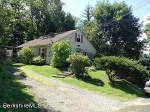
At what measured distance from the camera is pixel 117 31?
41500mm

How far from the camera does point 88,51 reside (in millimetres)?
38906

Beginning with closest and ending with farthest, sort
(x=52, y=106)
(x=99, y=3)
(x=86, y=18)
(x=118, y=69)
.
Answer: (x=52, y=106), (x=118, y=69), (x=99, y=3), (x=86, y=18)

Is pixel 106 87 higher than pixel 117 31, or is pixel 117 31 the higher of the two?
pixel 117 31

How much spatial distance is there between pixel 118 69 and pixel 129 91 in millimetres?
2312

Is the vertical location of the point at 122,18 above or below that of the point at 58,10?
below

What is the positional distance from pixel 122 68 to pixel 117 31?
2171 centimetres

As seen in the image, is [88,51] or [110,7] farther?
[110,7]

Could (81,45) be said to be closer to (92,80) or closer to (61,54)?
(61,54)

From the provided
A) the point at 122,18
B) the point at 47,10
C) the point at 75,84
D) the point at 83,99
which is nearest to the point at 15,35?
the point at 47,10

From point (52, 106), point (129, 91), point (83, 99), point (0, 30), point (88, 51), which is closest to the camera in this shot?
point (52, 106)

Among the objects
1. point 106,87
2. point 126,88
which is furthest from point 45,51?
point 126,88

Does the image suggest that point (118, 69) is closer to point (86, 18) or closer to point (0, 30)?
point (0, 30)

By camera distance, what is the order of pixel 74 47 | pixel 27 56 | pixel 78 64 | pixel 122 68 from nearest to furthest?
pixel 122 68 < pixel 78 64 < pixel 27 56 < pixel 74 47

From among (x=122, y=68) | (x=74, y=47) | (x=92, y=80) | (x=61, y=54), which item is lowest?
(x=92, y=80)
